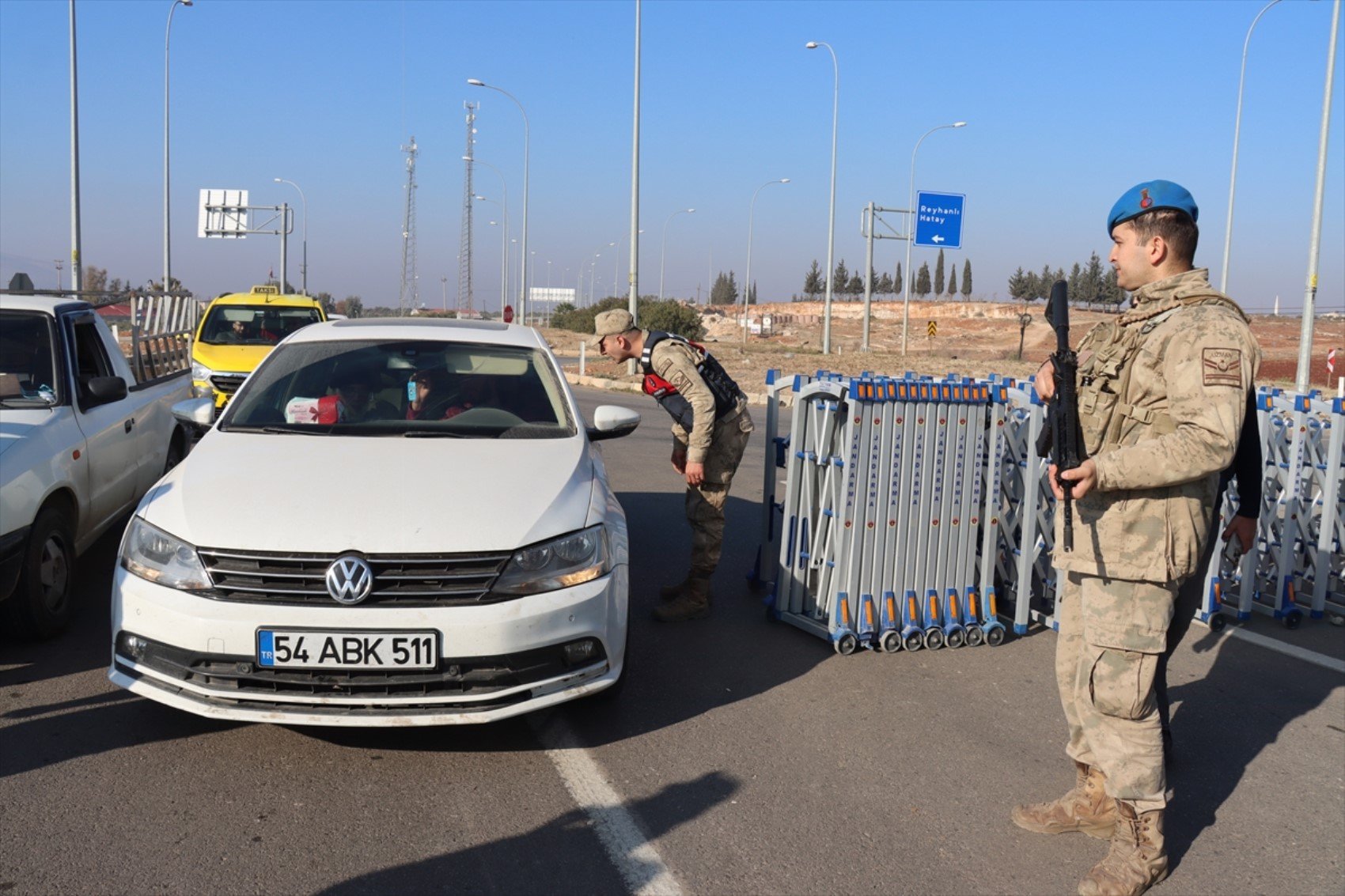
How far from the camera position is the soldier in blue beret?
3.35 m

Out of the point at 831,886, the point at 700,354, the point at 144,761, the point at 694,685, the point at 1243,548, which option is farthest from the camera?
the point at 700,354

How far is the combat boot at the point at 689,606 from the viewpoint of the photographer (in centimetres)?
636

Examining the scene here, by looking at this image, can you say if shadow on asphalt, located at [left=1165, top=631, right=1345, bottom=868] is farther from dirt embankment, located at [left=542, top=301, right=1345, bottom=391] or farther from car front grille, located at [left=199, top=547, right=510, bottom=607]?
car front grille, located at [left=199, top=547, right=510, bottom=607]

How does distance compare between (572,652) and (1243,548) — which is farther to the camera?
(572,652)

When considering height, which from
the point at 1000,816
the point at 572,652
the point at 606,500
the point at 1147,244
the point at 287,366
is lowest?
the point at 1000,816

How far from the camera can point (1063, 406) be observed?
3.52 meters

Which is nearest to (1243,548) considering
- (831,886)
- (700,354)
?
(831,886)

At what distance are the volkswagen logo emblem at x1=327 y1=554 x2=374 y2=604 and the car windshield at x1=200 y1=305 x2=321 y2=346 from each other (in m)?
11.6

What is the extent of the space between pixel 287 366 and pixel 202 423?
507 mm

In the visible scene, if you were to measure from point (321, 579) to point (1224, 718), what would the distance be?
12.8ft

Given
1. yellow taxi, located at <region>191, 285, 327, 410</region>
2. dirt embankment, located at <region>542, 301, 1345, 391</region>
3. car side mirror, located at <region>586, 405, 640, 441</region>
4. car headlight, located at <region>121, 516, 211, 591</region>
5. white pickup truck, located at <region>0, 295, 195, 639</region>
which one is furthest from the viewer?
dirt embankment, located at <region>542, 301, 1345, 391</region>

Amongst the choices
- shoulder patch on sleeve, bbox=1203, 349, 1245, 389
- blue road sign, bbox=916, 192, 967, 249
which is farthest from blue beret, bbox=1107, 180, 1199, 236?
blue road sign, bbox=916, 192, 967, 249

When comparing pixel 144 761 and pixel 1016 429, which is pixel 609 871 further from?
pixel 1016 429

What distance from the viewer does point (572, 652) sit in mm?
4316
